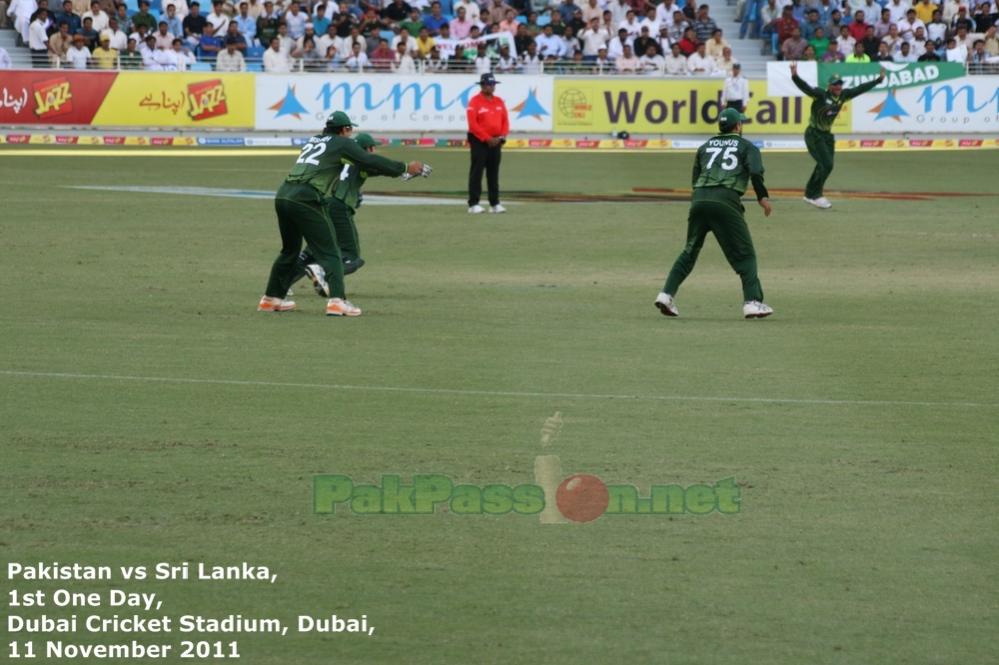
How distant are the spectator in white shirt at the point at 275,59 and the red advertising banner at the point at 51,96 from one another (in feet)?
10.4

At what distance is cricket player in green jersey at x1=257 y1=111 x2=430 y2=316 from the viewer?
51.0 feet

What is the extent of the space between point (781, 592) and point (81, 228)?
56.2 feet

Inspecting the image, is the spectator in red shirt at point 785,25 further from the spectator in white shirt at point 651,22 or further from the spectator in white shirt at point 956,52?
the spectator in white shirt at point 956,52

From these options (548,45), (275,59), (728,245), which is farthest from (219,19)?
(728,245)

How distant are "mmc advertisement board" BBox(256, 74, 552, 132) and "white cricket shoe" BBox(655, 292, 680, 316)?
23508 mm

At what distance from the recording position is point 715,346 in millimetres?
14305

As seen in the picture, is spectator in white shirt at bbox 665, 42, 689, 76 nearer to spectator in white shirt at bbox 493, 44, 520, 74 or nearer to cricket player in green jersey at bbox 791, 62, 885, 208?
spectator in white shirt at bbox 493, 44, 520, 74

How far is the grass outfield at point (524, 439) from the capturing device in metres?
7.12

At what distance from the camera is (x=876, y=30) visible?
44594 mm

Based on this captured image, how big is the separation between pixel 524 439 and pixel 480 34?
106ft

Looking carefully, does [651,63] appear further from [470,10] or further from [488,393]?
[488,393]

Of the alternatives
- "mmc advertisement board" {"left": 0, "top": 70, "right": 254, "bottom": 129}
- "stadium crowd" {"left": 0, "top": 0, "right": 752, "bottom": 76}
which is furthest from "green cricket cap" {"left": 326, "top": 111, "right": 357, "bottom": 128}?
"stadium crowd" {"left": 0, "top": 0, "right": 752, "bottom": 76}

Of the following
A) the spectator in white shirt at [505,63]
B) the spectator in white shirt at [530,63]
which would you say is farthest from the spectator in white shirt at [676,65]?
the spectator in white shirt at [505,63]

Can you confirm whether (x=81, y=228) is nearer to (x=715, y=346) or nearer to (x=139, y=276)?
(x=139, y=276)
